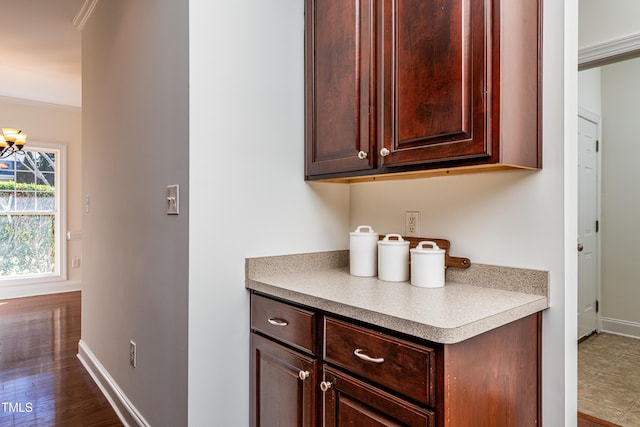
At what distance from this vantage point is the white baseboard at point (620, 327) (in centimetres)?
346

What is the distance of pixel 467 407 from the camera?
3.39 ft

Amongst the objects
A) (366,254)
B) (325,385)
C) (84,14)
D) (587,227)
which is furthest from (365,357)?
(587,227)

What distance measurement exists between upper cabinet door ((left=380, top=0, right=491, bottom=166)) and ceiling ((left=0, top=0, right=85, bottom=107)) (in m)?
2.33

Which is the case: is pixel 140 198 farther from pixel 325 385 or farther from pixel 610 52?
pixel 610 52

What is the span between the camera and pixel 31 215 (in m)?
5.08

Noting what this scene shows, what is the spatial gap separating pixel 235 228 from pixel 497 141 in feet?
3.33

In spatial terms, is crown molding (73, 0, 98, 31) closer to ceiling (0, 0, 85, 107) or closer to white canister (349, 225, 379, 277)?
ceiling (0, 0, 85, 107)

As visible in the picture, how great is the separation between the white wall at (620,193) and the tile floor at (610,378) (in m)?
0.37

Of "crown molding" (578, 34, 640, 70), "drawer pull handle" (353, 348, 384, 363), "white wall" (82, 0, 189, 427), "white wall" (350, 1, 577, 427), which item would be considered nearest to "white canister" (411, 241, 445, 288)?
"white wall" (350, 1, 577, 427)

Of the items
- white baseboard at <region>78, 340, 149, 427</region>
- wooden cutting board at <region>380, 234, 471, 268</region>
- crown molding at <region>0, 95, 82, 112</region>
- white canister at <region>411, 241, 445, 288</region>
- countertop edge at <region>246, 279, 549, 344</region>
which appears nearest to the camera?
countertop edge at <region>246, 279, 549, 344</region>

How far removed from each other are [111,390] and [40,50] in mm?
2991

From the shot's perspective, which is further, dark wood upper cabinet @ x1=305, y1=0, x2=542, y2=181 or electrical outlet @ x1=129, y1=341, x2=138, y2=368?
electrical outlet @ x1=129, y1=341, x2=138, y2=368

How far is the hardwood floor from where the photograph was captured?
212cm

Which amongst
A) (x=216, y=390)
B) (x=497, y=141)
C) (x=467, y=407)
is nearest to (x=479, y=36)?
(x=497, y=141)
